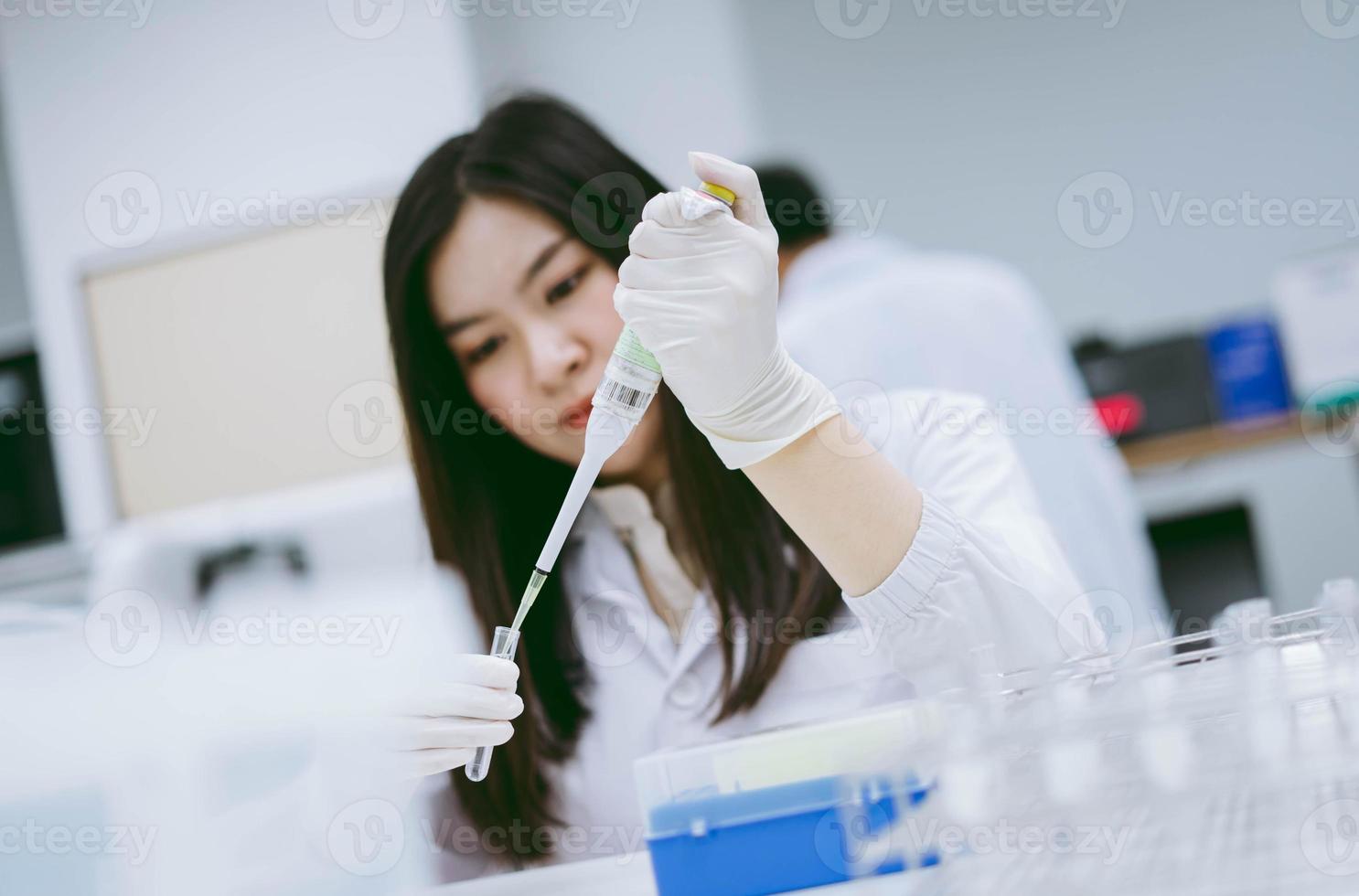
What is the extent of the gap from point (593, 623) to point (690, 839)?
76cm

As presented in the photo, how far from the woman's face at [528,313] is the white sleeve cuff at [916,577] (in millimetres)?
453

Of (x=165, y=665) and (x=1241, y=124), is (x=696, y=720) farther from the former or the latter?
(x=1241, y=124)

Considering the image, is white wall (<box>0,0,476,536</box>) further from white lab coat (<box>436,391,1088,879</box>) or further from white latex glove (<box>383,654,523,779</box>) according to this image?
white latex glove (<box>383,654,523,779</box>)

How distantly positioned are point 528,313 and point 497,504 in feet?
0.90

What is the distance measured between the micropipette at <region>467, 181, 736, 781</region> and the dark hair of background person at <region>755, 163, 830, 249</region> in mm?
1671

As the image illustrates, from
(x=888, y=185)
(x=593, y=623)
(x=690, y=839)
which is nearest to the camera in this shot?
(x=690, y=839)

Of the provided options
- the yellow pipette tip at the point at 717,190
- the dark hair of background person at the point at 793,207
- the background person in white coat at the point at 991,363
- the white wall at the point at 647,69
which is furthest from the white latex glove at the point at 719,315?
the white wall at the point at 647,69

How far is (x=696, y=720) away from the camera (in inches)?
54.7

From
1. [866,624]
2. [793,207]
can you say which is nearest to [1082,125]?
[793,207]

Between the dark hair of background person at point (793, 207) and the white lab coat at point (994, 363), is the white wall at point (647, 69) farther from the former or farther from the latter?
the white lab coat at point (994, 363)

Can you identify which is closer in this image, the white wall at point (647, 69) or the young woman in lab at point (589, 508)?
the young woman in lab at point (589, 508)

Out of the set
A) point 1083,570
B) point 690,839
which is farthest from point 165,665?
point 1083,570

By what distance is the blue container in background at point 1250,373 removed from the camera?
3123 mm

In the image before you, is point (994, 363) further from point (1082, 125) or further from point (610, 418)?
point (1082, 125)
